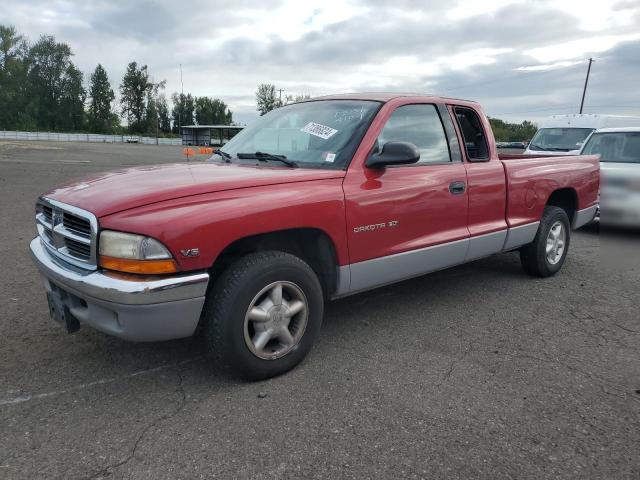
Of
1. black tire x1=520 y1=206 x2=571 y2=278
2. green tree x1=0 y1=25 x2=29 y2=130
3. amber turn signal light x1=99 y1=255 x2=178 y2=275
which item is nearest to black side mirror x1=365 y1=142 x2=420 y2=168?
amber turn signal light x1=99 y1=255 x2=178 y2=275

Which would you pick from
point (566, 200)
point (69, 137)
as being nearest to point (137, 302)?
point (566, 200)

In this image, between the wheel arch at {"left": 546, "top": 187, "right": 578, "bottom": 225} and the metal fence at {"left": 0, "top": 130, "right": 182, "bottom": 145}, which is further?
the metal fence at {"left": 0, "top": 130, "right": 182, "bottom": 145}

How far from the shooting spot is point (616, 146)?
8.38 meters

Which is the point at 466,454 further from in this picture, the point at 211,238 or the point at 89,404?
the point at 89,404

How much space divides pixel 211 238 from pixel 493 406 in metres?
1.81

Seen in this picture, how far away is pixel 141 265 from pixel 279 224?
0.81 metres

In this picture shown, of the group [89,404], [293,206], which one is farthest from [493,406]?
[89,404]

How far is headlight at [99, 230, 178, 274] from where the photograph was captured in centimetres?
253

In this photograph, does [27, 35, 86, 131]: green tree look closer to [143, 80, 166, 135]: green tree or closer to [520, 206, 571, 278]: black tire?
[143, 80, 166, 135]: green tree

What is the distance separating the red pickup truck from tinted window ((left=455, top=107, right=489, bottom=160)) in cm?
1

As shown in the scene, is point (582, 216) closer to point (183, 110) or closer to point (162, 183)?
point (162, 183)

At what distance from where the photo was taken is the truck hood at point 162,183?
2.68 metres

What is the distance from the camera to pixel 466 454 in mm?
2385

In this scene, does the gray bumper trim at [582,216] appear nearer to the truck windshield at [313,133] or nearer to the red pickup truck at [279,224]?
the red pickup truck at [279,224]
